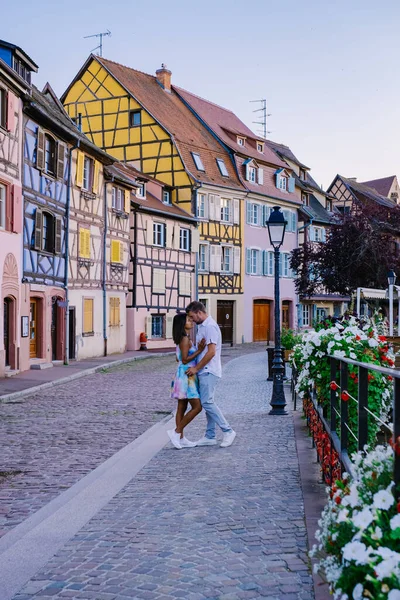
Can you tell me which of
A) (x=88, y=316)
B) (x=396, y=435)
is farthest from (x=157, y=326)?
(x=396, y=435)

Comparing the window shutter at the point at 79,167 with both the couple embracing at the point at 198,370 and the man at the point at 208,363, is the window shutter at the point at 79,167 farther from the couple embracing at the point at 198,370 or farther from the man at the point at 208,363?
the man at the point at 208,363

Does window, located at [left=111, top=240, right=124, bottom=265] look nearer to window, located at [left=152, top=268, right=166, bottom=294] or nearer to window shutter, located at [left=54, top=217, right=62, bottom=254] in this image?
window, located at [left=152, top=268, right=166, bottom=294]

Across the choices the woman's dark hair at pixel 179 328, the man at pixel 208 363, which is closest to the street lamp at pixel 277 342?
the man at pixel 208 363

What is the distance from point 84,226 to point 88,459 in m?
20.3

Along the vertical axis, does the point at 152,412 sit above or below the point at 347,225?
below

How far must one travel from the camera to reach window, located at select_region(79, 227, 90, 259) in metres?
27.9

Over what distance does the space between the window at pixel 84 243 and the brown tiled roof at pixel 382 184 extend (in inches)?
1888

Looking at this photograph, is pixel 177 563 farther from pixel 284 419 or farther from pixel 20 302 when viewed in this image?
pixel 20 302

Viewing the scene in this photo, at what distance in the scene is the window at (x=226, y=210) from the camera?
4288cm

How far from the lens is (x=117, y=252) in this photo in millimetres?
32125

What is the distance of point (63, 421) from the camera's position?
12.2m

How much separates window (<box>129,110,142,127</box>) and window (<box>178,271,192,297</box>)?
856cm

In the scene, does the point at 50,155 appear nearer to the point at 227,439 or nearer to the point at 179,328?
the point at 179,328

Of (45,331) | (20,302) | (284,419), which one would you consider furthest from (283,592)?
(45,331)
